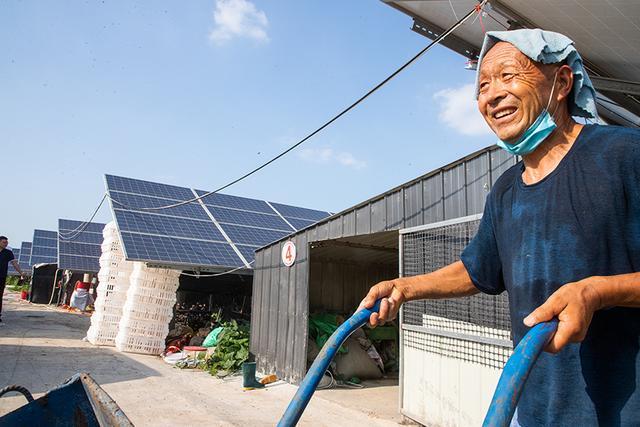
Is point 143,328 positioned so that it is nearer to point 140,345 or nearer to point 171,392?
point 140,345

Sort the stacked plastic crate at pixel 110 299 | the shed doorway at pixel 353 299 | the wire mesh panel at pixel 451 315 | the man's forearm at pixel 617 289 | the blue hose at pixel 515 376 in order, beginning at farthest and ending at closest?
the stacked plastic crate at pixel 110 299, the shed doorway at pixel 353 299, the wire mesh panel at pixel 451 315, the man's forearm at pixel 617 289, the blue hose at pixel 515 376

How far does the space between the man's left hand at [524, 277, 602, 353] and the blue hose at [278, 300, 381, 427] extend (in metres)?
0.65

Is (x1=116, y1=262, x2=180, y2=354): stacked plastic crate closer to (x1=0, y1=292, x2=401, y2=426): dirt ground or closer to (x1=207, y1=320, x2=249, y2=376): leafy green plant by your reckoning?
(x1=0, y1=292, x2=401, y2=426): dirt ground

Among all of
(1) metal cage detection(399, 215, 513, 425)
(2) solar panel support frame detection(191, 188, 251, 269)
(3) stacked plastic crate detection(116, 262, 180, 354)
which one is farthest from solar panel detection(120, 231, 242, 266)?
(1) metal cage detection(399, 215, 513, 425)

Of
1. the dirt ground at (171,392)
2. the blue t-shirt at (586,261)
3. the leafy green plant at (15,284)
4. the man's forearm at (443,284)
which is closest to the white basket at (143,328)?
the dirt ground at (171,392)

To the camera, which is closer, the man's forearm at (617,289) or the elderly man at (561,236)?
the man's forearm at (617,289)

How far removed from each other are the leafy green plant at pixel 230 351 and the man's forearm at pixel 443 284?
28.6 feet

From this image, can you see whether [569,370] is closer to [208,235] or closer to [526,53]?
[526,53]

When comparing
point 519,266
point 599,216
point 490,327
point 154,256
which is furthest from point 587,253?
point 154,256

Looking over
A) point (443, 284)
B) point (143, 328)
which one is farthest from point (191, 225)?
point (443, 284)

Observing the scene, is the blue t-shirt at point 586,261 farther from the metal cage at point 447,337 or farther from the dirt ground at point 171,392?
the dirt ground at point 171,392

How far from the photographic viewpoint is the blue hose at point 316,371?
4.25 feet

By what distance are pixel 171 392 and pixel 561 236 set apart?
7596 millimetres

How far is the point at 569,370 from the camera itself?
1308 mm
